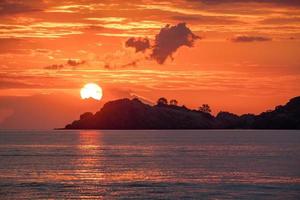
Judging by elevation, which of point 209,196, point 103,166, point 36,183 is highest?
point 103,166

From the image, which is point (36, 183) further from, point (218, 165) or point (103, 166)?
point (218, 165)

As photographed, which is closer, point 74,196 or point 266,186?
point 74,196

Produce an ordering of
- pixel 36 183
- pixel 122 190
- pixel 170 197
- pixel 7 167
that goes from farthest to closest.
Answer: pixel 7 167 < pixel 36 183 < pixel 122 190 < pixel 170 197

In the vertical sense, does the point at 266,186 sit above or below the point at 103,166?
below

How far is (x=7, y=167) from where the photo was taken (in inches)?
4870

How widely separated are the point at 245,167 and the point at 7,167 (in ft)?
161

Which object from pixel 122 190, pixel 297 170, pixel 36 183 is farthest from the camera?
pixel 297 170

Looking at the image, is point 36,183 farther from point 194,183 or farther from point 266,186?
point 266,186

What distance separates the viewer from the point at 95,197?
7838cm

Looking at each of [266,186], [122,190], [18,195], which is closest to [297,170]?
[266,186]

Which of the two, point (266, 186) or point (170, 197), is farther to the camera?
point (266, 186)

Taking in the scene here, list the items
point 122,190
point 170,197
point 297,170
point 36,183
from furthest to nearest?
1. point 297,170
2. point 36,183
3. point 122,190
4. point 170,197

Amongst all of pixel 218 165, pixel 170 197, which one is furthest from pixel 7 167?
pixel 170 197

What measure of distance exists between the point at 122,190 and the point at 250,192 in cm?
1793
